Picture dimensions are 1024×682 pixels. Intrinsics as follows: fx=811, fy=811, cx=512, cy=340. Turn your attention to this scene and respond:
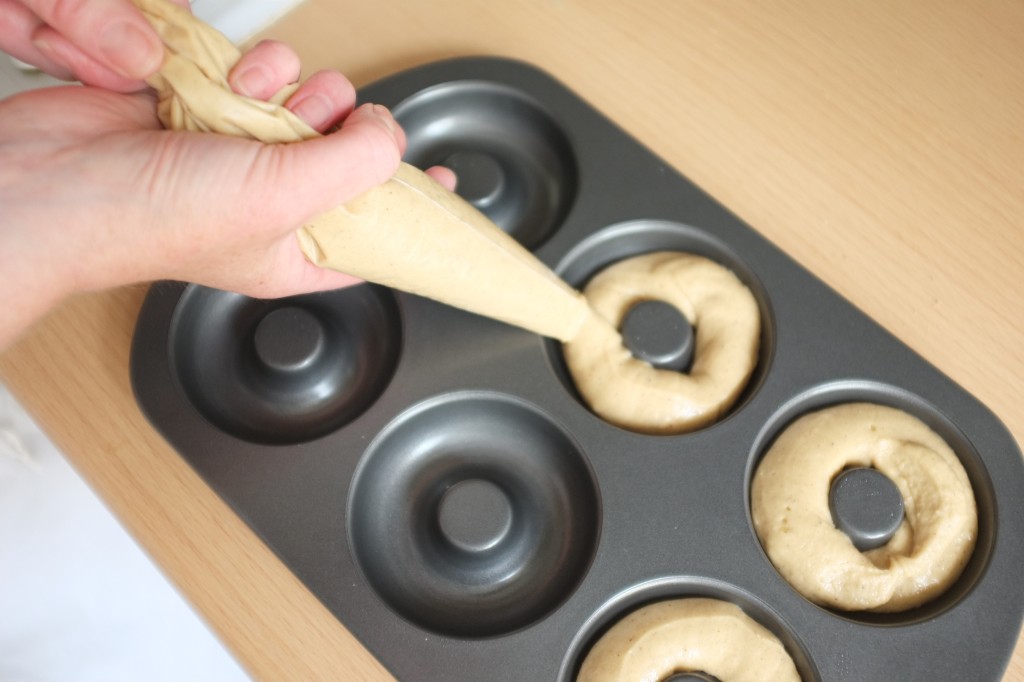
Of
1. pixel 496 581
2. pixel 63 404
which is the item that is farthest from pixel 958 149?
pixel 63 404

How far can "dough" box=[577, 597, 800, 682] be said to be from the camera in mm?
815

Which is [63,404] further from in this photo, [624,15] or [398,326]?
[624,15]

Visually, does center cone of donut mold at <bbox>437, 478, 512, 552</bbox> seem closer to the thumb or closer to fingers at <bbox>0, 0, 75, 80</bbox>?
the thumb

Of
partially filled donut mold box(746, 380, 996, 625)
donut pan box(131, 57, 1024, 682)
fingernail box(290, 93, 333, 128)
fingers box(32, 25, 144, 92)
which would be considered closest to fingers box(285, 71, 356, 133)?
fingernail box(290, 93, 333, 128)

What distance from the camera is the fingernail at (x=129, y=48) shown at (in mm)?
663

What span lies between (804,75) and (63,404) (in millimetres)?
1089

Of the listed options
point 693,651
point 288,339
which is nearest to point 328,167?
point 288,339

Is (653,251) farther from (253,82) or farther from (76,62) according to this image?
(76,62)

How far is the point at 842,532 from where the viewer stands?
0.88 m

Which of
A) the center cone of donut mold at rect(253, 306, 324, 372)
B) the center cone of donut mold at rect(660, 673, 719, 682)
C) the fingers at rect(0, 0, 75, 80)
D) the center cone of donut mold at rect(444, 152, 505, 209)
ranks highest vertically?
the center cone of donut mold at rect(444, 152, 505, 209)

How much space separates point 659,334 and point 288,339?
462 mm

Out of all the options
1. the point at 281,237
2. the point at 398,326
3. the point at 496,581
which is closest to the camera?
the point at 281,237

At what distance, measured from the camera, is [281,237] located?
2.65 feet

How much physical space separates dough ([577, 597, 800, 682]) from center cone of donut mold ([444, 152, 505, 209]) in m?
0.59
